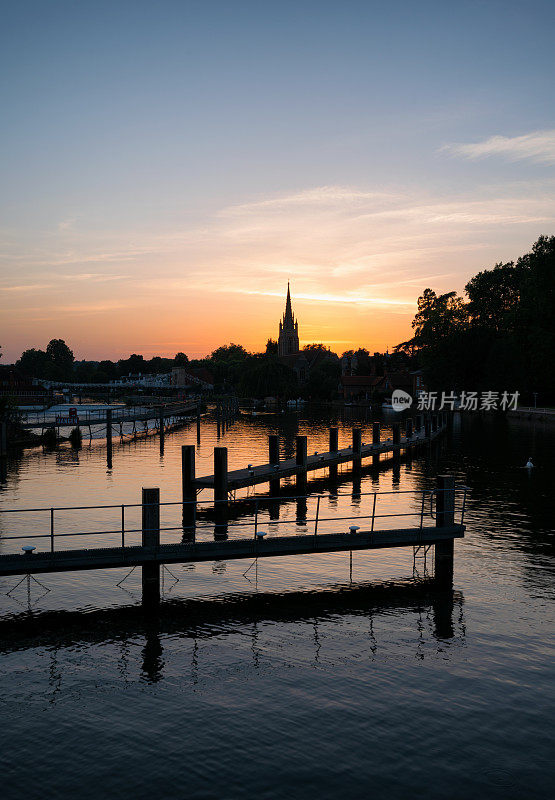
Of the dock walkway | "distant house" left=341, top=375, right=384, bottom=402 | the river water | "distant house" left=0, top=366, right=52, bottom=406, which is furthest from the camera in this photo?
"distant house" left=341, top=375, right=384, bottom=402

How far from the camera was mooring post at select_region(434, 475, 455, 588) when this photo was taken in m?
22.0

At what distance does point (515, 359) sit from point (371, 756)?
10850 centimetres

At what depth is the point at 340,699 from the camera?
1419 cm

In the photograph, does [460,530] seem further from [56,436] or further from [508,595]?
[56,436]

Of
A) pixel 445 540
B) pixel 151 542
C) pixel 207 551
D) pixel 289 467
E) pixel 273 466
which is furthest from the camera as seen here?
pixel 289 467

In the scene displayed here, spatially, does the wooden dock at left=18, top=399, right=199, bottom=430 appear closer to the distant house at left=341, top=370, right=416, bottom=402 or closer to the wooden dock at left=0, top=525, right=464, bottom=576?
the wooden dock at left=0, top=525, right=464, bottom=576

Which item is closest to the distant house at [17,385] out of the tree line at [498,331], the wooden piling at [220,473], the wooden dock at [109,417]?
the wooden dock at [109,417]

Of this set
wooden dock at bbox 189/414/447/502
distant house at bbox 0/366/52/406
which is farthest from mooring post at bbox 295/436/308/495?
distant house at bbox 0/366/52/406

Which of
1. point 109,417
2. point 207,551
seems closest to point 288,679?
point 207,551

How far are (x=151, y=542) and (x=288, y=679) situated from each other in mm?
6894

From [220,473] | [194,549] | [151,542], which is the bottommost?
[194,549]

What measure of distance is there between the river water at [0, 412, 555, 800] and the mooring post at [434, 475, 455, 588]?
57 cm

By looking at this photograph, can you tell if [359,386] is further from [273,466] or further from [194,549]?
[194,549]

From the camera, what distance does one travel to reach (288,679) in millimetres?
15117
